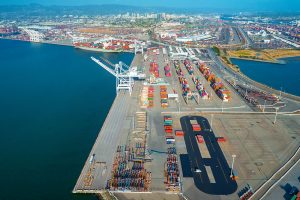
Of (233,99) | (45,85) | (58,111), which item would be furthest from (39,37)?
(233,99)

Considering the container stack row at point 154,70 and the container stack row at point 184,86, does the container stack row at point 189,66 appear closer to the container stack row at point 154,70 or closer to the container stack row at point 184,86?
→ the container stack row at point 184,86

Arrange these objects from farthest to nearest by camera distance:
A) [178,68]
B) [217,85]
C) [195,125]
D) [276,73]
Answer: [276,73], [178,68], [217,85], [195,125]

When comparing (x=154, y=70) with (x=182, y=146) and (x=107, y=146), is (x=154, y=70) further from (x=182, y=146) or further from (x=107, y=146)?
(x=107, y=146)

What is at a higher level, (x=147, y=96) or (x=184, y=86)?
(x=184, y=86)

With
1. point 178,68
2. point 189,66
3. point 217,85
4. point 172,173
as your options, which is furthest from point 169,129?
point 189,66

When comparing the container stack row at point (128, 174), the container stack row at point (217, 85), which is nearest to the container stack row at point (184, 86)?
the container stack row at point (217, 85)
